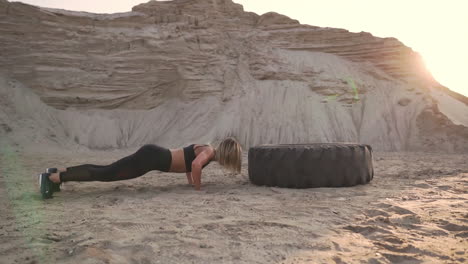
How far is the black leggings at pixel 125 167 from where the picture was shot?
14.6ft

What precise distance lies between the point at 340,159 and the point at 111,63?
14.2 m

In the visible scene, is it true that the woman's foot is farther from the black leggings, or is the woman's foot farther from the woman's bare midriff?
the woman's bare midriff

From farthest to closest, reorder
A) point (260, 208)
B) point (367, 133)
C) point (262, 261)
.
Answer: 1. point (367, 133)
2. point (260, 208)
3. point (262, 261)

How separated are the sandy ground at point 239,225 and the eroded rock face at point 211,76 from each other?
10698mm

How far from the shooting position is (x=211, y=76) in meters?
17.2

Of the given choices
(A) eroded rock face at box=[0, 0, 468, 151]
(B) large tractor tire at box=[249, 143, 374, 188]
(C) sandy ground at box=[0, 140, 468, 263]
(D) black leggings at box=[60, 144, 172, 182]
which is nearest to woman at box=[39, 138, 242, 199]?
(D) black leggings at box=[60, 144, 172, 182]

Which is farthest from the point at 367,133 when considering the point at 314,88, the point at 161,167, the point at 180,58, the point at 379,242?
the point at 379,242

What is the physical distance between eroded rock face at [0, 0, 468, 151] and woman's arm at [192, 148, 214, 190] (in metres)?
10.1

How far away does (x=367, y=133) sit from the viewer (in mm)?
15805

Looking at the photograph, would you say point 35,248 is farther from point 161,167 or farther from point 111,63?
point 111,63

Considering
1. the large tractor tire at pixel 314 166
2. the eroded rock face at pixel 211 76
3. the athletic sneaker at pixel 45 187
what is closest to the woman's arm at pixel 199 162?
the large tractor tire at pixel 314 166

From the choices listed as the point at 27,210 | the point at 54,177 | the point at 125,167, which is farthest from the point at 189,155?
the point at 27,210

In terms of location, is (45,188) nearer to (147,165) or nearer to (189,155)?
(147,165)

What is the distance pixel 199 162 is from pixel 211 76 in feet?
42.1
